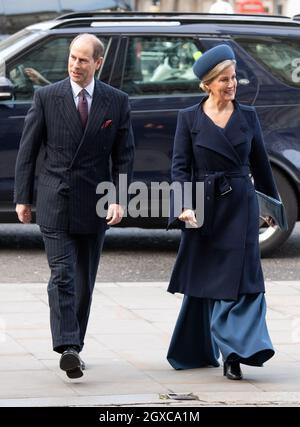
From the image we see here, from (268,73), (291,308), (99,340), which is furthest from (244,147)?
(268,73)

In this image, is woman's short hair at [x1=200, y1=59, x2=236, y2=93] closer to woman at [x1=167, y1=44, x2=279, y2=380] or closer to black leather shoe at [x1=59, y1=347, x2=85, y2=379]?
woman at [x1=167, y1=44, x2=279, y2=380]

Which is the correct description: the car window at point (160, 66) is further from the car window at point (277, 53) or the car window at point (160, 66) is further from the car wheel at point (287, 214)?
the car wheel at point (287, 214)

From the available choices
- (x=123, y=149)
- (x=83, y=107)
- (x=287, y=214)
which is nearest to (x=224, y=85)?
(x=123, y=149)

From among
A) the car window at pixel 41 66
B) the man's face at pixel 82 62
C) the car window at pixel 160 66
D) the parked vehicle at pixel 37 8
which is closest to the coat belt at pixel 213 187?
the man's face at pixel 82 62

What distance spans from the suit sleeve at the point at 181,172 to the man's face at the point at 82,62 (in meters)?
0.58

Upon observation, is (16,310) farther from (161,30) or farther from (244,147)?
(161,30)

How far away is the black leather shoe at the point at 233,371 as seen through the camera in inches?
285

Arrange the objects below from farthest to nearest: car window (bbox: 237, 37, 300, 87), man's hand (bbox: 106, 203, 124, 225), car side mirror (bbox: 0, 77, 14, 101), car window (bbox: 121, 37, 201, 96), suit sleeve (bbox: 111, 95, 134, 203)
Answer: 1. car window (bbox: 237, 37, 300, 87)
2. car window (bbox: 121, 37, 201, 96)
3. car side mirror (bbox: 0, 77, 14, 101)
4. suit sleeve (bbox: 111, 95, 134, 203)
5. man's hand (bbox: 106, 203, 124, 225)

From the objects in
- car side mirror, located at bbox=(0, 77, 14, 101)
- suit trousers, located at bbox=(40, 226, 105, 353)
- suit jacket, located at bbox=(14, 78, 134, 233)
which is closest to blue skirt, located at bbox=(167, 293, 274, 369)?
suit trousers, located at bbox=(40, 226, 105, 353)

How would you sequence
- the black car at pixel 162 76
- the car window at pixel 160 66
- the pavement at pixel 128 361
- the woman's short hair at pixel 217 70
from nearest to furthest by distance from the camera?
the pavement at pixel 128 361
the woman's short hair at pixel 217 70
the black car at pixel 162 76
the car window at pixel 160 66

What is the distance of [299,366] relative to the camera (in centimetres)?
763

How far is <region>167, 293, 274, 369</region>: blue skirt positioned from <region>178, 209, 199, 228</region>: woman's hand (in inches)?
17.9

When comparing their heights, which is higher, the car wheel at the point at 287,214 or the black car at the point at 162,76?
the black car at the point at 162,76

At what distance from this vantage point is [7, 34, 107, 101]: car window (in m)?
11.5
